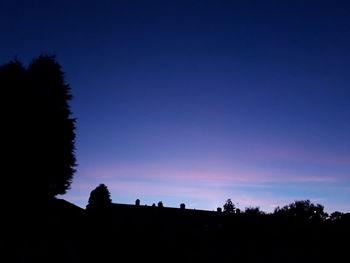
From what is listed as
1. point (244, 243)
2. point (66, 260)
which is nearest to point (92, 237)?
point (66, 260)

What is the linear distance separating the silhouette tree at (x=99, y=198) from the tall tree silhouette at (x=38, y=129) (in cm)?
244

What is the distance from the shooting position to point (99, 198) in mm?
25750

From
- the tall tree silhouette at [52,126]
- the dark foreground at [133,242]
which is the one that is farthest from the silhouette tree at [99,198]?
the tall tree silhouette at [52,126]

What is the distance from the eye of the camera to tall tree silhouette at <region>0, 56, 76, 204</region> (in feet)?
67.8

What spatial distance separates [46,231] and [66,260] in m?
2.58

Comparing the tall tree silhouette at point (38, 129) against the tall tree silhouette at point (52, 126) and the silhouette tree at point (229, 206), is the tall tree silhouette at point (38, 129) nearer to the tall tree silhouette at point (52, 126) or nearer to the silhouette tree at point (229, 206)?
the tall tree silhouette at point (52, 126)

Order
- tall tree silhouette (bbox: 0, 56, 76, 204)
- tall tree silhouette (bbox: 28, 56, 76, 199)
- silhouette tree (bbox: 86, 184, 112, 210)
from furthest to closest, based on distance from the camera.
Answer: silhouette tree (bbox: 86, 184, 112, 210) → tall tree silhouette (bbox: 28, 56, 76, 199) → tall tree silhouette (bbox: 0, 56, 76, 204)

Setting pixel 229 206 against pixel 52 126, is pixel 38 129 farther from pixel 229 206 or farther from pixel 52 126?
pixel 229 206

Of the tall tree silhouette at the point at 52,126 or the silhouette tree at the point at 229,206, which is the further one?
the silhouette tree at the point at 229,206

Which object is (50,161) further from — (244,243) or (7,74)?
(244,243)

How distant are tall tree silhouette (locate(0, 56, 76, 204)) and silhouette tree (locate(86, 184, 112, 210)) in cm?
244

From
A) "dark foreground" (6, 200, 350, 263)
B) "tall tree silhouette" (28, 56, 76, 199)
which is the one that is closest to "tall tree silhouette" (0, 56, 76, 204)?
"tall tree silhouette" (28, 56, 76, 199)

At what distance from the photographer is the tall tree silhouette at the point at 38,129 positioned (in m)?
20.7

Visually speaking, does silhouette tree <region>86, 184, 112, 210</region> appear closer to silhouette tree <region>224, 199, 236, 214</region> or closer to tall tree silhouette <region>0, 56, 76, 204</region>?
tall tree silhouette <region>0, 56, 76, 204</region>
